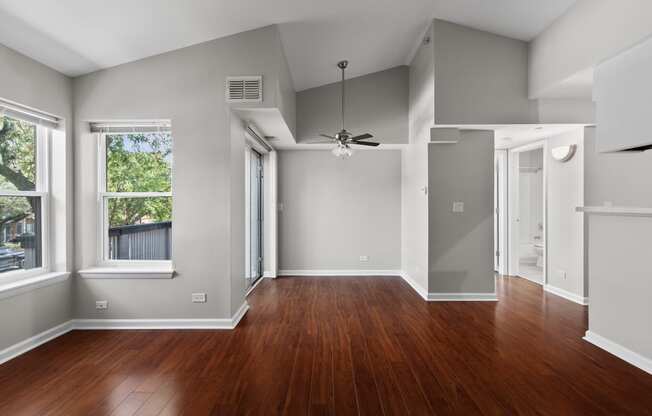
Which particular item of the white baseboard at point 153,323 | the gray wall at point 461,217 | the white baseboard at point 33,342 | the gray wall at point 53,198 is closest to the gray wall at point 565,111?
the gray wall at point 461,217

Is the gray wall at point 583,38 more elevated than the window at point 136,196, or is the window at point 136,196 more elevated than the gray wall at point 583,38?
the gray wall at point 583,38

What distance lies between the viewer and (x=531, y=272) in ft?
21.0

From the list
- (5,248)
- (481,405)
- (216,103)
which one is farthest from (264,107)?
(481,405)

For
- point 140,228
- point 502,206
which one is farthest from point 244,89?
point 502,206

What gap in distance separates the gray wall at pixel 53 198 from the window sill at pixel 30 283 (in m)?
0.05

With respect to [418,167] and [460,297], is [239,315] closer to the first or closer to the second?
[460,297]

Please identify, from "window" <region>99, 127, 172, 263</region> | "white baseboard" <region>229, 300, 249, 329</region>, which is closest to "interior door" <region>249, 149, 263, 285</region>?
"white baseboard" <region>229, 300, 249, 329</region>

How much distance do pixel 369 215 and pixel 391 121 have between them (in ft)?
5.98

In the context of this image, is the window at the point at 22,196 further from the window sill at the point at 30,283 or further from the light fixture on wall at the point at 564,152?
the light fixture on wall at the point at 564,152

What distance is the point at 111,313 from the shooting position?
357cm

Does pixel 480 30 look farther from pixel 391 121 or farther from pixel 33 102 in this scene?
pixel 33 102

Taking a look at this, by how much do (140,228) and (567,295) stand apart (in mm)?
5910

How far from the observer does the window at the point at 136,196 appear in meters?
3.76

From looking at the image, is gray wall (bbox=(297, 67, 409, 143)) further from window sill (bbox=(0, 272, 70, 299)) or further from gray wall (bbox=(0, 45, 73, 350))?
window sill (bbox=(0, 272, 70, 299))
